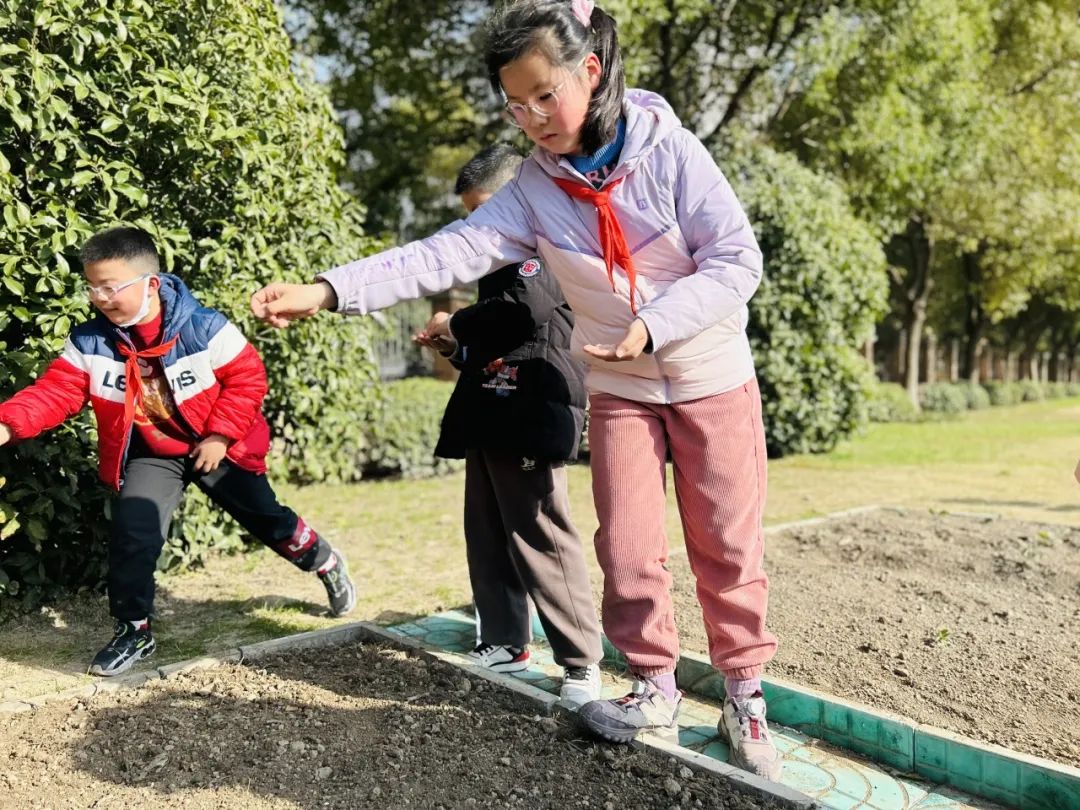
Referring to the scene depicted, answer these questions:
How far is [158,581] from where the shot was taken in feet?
17.2

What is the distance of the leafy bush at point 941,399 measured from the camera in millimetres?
26125

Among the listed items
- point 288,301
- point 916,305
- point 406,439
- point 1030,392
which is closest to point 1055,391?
→ point 1030,392

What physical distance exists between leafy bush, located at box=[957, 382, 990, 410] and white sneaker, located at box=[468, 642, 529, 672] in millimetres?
26751

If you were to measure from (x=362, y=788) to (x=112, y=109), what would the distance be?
339 centimetres

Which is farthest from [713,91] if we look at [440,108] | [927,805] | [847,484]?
A: [927,805]

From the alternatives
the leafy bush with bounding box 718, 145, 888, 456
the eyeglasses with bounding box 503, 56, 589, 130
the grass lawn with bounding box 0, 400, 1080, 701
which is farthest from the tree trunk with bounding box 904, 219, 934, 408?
the eyeglasses with bounding box 503, 56, 589, 130

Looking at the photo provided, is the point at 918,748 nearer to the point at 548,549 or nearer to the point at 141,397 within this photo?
the point at 548,549

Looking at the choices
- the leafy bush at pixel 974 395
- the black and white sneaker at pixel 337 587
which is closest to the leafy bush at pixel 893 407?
the leafy bush at pixel 974 395

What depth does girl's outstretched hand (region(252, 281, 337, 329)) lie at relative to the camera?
256 cm

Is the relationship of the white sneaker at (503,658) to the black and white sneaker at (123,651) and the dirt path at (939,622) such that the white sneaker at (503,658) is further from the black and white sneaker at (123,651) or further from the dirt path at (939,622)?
the black and white sneaker at (123,651)

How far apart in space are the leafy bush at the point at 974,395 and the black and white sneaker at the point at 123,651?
27.3 m

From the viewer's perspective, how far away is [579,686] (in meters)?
3.38

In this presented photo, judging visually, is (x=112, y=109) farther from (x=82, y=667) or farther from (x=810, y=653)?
(x=810, y=653)

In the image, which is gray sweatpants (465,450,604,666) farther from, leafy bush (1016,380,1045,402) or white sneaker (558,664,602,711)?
leafy bush (1016,380,1045,402)
